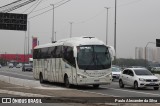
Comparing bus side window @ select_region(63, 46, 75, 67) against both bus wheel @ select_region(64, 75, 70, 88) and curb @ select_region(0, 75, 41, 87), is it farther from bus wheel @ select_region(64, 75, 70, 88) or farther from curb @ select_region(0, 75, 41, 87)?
curb @ select_region(0, 75, 41, 87)

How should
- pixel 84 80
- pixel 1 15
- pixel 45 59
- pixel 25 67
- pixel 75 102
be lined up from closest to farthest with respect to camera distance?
pixel 75 102, pixel 84 80, pixel 45 59, pixel 1 15, pixel 25 67

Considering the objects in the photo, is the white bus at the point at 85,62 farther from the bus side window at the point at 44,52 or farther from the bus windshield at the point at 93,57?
the bus side window at the point at 44,52

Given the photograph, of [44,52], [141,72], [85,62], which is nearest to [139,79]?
[141,72]

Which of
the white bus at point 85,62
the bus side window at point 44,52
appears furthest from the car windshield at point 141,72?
the bus side window at point 44,52

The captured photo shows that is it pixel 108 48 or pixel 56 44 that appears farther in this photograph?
pixel 56 44

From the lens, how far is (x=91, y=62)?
29469mm

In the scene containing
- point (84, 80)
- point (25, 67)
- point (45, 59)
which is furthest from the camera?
point (25, 67)

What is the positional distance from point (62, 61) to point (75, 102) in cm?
1318

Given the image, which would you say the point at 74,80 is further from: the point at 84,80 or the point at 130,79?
the point at 130,79

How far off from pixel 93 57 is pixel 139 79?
3.69 metres

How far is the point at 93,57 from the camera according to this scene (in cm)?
2952

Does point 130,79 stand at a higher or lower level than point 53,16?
lower

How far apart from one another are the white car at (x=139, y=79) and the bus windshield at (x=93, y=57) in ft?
8.01

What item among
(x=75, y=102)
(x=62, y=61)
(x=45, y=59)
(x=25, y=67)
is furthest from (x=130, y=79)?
(x=25, y=67)
